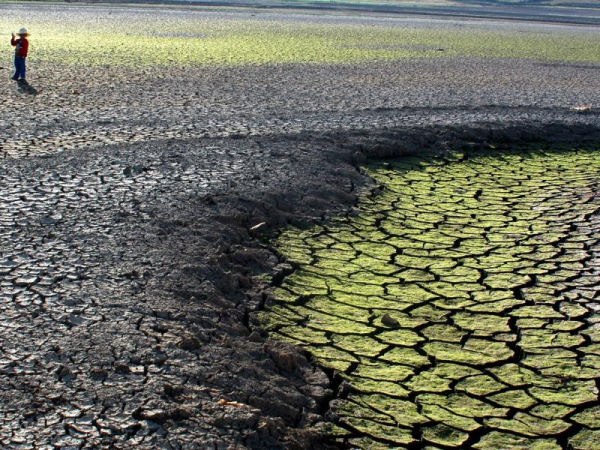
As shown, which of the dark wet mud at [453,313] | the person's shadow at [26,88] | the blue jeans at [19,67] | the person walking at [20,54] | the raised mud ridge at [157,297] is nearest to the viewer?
the raised mud ridge at [157,297]

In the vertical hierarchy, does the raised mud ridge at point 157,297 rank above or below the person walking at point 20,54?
below

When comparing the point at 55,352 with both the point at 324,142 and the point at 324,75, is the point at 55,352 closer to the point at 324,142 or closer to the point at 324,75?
the point at 324,142

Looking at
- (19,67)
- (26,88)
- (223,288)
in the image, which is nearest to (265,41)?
(19,67)

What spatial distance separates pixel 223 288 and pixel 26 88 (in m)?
7.99

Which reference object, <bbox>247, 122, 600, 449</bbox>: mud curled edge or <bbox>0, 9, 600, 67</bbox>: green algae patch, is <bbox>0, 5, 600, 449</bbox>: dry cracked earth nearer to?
<bbox>247, 122, 600, 449</bbox>: mud curled edge

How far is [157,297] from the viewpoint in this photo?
14.5 ft

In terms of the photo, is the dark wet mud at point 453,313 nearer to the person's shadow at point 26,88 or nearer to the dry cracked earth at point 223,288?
the dry cracked earth at point 223,288

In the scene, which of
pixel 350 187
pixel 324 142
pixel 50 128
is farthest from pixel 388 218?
pixel 50 128

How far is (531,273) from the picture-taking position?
18.4ft

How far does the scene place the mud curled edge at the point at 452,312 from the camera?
147 inches

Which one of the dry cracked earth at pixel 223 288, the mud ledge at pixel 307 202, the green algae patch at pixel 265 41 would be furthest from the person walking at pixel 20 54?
the mud ledge at pixel 307 202

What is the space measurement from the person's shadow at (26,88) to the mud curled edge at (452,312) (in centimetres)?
582

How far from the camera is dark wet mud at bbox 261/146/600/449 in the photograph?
3736mm

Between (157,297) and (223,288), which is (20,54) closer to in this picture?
(223,288)
